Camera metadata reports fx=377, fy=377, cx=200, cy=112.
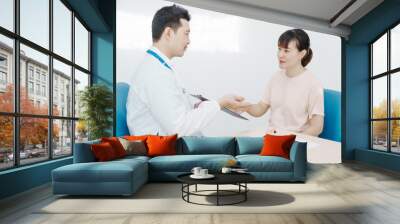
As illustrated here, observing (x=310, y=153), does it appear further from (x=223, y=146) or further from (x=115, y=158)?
(x=115, y=158)

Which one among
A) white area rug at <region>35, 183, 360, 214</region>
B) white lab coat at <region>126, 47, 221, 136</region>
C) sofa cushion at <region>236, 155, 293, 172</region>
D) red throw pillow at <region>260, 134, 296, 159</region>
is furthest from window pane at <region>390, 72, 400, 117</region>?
white lab coat at <region>126, 47, 221, 136</region>

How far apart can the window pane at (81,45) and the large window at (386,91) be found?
658 centimetres

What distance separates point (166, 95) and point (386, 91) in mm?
4890

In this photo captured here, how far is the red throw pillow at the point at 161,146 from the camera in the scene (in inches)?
259

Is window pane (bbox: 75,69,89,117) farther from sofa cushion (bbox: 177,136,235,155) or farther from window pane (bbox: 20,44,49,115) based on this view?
sofa cushion (bbox: 177,136,235,155)

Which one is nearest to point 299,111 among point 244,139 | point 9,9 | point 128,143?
point 244,139

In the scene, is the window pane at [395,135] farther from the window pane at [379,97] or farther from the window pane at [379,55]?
the window pane at [379,55]

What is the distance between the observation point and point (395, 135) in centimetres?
789

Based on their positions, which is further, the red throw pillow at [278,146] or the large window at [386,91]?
the large window at [386,91]

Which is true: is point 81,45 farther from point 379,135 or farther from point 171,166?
point 379,135

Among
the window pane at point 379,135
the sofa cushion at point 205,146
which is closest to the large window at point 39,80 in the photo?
the sofa cushion at point 205,146

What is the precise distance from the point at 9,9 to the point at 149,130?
161 inches

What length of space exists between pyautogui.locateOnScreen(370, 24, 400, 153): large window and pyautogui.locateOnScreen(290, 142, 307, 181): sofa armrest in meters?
2.97

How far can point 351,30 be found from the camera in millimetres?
9078
